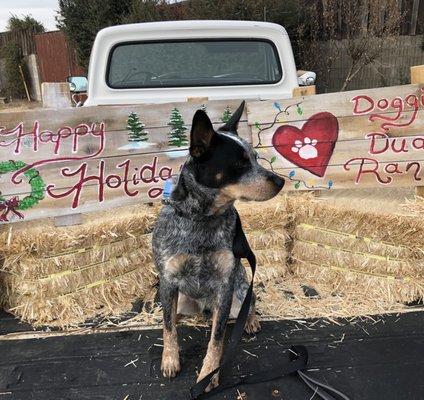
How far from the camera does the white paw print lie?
13.2ft

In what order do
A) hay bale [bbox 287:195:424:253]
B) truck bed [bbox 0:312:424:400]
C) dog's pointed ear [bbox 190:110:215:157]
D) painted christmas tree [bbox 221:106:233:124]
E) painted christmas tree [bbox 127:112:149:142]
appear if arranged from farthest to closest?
painted christmas tree [bbox 221:106:233:124], painted christmas tree [bbox 127:112:149:142], hay bale [bbox 287:195:424:253], truck bed [bbox 0:312:424:400], dog's pointed ear [bbox 190:110:215:157]

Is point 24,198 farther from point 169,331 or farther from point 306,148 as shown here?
point 306,148

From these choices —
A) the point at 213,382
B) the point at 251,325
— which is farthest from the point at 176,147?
the point at 213,382

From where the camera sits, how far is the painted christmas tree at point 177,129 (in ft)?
12.8

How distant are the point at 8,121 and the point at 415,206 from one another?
339 cm

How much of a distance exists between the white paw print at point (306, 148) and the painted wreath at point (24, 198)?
7.33 ft

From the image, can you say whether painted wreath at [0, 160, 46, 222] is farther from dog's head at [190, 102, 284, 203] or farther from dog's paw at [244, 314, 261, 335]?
dog's paw at [244, 314, 261, 335]

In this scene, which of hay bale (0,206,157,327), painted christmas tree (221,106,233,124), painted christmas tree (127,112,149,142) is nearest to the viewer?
hay bale (0,206,157,327)

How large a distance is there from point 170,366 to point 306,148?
2.28 meters

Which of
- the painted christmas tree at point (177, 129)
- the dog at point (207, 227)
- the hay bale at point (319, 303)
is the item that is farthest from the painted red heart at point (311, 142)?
the dog at point (207, 227)

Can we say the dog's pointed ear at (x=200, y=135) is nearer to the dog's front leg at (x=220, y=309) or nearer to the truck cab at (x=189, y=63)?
the dog's front leg at (x=220, y=309)

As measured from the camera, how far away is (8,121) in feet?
11.7

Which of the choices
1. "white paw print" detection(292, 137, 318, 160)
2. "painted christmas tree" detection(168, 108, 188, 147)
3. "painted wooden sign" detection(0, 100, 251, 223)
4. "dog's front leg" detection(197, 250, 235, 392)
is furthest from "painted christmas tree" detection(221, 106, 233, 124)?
"dog's front leg" detection(197, 250, 235, 392)

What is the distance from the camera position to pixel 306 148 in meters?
4.03
